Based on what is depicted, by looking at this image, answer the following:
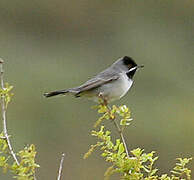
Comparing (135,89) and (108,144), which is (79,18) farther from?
(108,144)

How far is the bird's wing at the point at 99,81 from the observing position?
12.9 ft

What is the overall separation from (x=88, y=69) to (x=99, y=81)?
25.6ft

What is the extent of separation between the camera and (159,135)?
993 centimetres

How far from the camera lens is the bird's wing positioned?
12.9ft

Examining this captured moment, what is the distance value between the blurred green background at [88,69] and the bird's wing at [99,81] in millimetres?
4233

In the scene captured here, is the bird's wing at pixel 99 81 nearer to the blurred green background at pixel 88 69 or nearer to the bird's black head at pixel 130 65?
the bird's black head at pixel 130 65

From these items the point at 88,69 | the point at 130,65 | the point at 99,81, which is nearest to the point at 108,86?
the point at 99,81

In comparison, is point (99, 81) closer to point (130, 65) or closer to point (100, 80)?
point (100, 80)

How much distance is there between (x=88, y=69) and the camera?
38.7 ft

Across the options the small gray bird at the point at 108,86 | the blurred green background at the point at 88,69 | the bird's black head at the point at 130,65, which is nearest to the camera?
the small gray bird at the point at 108,86

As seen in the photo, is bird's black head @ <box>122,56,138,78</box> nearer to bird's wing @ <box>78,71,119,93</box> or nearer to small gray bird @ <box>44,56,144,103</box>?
small gray bird @ <box>44,56,144,103</box>

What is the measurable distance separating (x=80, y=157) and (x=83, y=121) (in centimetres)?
110

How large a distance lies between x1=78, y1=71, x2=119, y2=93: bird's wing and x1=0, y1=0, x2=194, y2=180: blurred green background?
4233mm

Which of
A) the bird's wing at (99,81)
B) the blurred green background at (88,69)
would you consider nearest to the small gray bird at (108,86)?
the bird's wing at (99,81)
